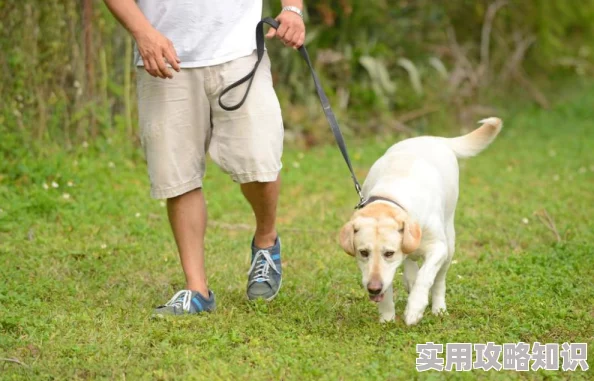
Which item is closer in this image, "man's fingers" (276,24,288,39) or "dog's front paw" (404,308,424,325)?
"dog's front paw" (404,308,424,325)

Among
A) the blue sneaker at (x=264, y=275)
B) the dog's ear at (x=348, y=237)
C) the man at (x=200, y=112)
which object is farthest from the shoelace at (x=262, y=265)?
the dog's ear at (x=348, y=237)

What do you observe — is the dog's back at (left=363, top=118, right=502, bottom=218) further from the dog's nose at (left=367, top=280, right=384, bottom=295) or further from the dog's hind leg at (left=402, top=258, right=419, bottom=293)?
the dog's nose at (left=367, top=280, right=384, bottom=295)

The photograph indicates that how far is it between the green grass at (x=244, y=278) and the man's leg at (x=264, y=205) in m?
0.31

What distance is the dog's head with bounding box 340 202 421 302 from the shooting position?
3.73 meters

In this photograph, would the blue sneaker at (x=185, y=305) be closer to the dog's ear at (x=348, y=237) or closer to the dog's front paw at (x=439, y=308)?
the dog's ear at (x=348, y=237)

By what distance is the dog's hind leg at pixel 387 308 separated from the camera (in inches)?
159

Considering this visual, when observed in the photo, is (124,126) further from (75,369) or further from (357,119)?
(75,369)

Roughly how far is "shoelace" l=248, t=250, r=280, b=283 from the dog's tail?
3.42 feet

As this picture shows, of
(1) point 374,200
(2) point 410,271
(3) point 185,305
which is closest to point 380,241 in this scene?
(1) point 374,200

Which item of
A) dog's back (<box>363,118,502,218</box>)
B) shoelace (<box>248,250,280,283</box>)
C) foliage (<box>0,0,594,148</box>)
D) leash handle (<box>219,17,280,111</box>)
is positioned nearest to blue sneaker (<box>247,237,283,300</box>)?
shoelace (<box>248,250,280,283</box>)

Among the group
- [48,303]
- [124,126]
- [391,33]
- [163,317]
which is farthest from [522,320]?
[391,33]

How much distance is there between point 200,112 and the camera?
421cm

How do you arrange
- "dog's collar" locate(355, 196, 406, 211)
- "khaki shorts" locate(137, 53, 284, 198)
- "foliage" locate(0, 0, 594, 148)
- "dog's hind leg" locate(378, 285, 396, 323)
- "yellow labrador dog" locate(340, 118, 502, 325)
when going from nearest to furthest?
"yellow labrador dog" locate(340, 118, 502, 325) < "dog's collar" locate(355, 196, 406, 211) < "dog's hind leg" locate(378, 285, 396, 323) < "khaki shorts" locate(137, 53, 284, 198) < "foliage" locate(0, 0, 594, 148)

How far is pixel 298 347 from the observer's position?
374cm
